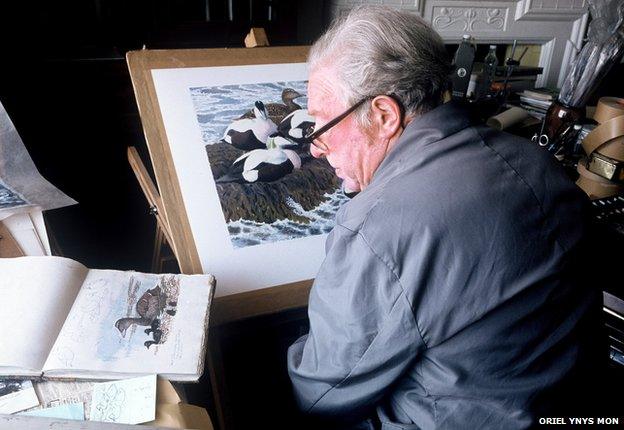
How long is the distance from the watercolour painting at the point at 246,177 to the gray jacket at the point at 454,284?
337 mm

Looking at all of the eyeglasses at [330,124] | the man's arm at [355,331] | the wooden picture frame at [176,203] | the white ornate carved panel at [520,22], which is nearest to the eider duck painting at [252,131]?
the wooden picture frame at [176,203]

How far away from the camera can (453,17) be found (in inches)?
85.0

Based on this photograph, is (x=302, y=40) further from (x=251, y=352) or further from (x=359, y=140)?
(x=251, y=352)

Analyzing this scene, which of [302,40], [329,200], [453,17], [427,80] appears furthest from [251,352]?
[453,17]

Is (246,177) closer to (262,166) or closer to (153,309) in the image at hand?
(262,166)

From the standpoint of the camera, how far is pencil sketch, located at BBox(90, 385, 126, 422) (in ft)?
2.10

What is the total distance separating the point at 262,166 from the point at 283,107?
0.19 m

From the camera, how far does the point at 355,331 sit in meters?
0.66

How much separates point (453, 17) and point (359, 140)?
1.69 meters

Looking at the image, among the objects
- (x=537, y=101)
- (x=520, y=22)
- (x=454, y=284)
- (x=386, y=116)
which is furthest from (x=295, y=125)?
(x=520, y=22)

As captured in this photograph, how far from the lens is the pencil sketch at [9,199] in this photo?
969 mm

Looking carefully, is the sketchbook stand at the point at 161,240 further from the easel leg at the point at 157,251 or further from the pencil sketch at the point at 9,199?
the pencil sketch at the point at 9,199

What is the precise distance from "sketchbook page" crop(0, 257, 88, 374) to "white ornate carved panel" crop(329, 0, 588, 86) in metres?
1.71

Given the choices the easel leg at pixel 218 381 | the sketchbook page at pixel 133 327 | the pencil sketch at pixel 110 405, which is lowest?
the easel leg at pixel 218 381
